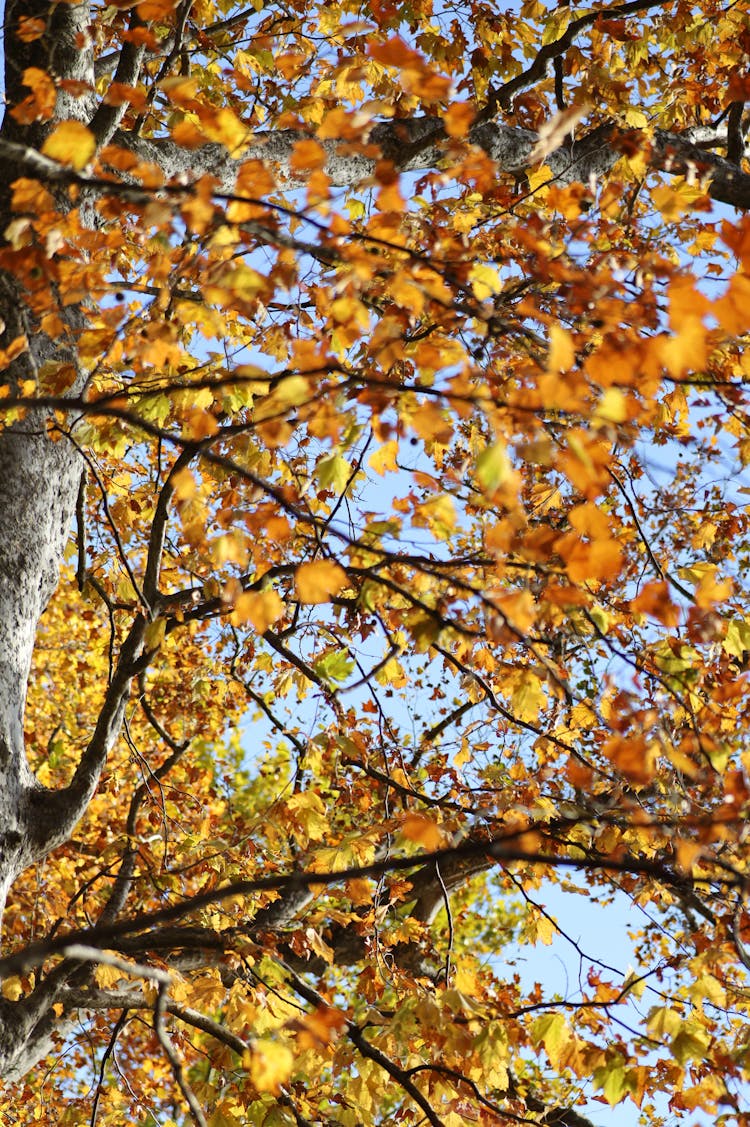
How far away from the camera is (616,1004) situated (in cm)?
320

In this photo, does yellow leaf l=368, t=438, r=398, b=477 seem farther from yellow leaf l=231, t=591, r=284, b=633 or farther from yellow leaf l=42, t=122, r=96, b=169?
yellow leaf l=42, t=122, r=96, b=169

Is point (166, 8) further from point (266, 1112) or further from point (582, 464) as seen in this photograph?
point (266, 1112)

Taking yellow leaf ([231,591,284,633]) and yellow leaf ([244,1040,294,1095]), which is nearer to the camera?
yellow leaf ([244,1040,294,1095])

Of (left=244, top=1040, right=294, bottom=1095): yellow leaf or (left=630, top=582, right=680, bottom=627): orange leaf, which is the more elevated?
(left=630, top=582, right=680, bottom=627): orange leaf

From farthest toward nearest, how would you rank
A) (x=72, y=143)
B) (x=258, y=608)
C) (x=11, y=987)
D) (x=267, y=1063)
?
(x=11, y=987) < (x=258, y=608) < (x=72, y=143) < (x=267, y=1063)

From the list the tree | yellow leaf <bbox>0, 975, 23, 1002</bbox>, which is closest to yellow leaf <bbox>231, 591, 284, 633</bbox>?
the tree

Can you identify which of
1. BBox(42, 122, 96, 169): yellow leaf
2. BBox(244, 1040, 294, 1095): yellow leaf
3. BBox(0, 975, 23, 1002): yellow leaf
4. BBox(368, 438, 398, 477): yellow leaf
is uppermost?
BBox(368, 438, 398, 477): yellow leaf

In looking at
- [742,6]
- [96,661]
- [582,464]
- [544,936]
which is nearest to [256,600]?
[582,464]

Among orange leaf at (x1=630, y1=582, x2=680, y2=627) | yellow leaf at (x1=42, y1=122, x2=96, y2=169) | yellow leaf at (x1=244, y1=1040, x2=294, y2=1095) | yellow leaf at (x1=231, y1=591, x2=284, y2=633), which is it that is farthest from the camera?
orange leaf at (x1=630, y1=582, x2=680, y2=627)

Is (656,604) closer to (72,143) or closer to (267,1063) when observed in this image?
(267,1063)

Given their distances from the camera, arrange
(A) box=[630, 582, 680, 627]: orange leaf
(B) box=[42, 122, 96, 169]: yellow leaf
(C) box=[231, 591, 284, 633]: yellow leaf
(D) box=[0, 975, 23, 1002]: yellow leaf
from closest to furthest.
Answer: (B) box=[42, 122, 96, 169]: yellow leaf
(C) box=[231, 591, 284, 633]: yellow leaf
(A) box=[630, 582, 680, 627]: orange leaf
(D) box=[0, 975, 23, 1002]: yellow leaf

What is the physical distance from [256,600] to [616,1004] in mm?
1845

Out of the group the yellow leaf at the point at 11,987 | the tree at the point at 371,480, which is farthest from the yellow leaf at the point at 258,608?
the yellow leaf at the point at 11,987

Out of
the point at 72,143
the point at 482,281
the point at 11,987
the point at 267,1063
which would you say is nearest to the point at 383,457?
the point at 482,281
